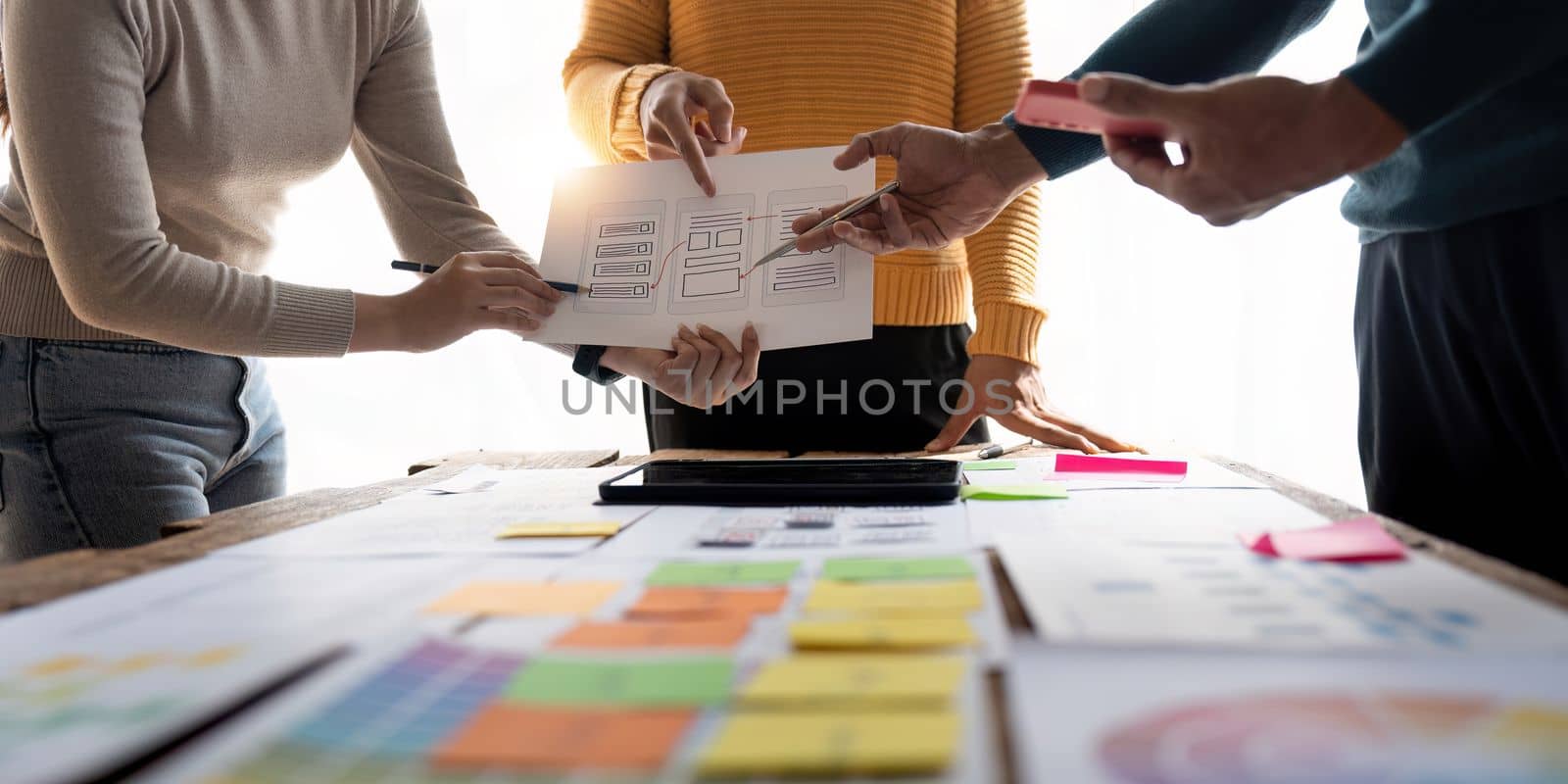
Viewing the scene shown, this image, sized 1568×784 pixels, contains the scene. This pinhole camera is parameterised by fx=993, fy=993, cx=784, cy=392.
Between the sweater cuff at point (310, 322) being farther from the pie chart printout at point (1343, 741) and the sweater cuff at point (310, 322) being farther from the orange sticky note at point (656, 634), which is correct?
the pie chart printout at point (1343, 741)

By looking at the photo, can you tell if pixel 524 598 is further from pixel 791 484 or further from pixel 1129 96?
pixel 1129 96

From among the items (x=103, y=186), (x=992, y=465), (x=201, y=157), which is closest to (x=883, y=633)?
(x=992, y=465)

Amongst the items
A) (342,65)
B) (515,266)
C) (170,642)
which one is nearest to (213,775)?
(170,642)

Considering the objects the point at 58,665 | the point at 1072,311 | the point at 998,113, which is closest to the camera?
the point at 58,665

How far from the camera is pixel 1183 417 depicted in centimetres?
230

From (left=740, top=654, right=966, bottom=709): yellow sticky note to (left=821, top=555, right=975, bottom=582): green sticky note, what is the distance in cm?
13

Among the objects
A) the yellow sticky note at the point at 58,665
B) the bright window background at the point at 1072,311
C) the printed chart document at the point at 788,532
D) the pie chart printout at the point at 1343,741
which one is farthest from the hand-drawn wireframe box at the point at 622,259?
the bright window background at the point at 1072,311

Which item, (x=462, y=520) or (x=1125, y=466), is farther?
(x=1125, y=466)

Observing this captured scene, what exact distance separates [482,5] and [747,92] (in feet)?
4.54

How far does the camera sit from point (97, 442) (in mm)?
1067

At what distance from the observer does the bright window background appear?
2.17 meters

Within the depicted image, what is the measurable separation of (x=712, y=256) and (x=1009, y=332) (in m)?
0.43

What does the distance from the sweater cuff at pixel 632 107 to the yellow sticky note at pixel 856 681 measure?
3.15 feet

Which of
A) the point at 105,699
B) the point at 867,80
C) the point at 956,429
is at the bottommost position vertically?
the point at 105,699
